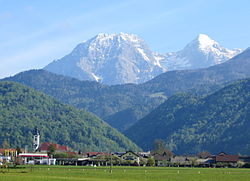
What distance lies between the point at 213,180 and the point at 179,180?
16.6 feet

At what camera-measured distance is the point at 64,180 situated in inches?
3204

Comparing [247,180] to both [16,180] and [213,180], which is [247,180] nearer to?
[213,180]

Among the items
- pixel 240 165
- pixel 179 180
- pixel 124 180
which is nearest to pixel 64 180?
pixel 124 180

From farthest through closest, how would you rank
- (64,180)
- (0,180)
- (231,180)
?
(231,180) → (64,180) → (0,180)

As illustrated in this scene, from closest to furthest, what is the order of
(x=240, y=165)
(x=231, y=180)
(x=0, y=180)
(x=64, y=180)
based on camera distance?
1. (x=0, y=180)
2. (x=64, y=180)
3. (x=231, y=180)
4. (x=240, y=165)

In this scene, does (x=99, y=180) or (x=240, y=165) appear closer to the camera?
(x=99, y=180)

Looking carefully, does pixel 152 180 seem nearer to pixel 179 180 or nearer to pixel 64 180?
pixel 179 180

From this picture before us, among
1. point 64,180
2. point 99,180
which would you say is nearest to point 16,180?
point 64,180

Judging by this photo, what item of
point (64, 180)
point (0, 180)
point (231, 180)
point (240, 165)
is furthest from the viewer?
point (240, 165)

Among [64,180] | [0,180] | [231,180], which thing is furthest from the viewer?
[231,180]

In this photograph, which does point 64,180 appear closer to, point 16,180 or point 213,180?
point 16,180

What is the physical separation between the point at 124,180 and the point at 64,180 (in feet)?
27.7

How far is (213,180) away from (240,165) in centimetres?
10851

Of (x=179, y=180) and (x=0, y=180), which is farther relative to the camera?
(x=179, y=180)
